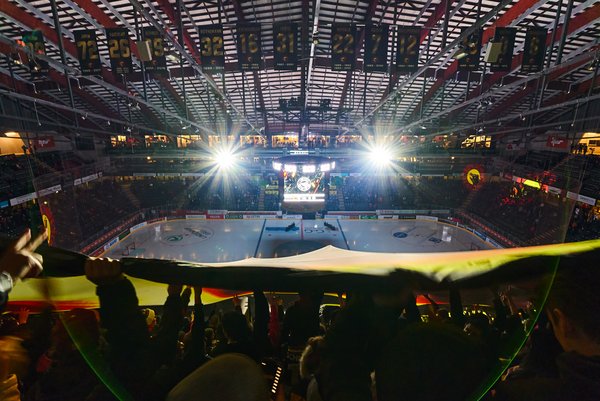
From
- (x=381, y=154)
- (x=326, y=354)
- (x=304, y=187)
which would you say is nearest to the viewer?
(x=326, y=354)

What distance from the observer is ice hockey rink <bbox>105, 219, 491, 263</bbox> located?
15.4 m

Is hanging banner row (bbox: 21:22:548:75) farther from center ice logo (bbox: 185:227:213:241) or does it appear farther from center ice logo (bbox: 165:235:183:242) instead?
center ice logo (bbox: 185:227:213:241)

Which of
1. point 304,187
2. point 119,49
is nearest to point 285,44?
point 119,49

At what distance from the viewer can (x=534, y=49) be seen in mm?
7418

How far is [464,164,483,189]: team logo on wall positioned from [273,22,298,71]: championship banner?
58.7ft

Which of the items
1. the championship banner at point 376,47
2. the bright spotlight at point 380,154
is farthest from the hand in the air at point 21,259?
the bright spotlight at point 380,154

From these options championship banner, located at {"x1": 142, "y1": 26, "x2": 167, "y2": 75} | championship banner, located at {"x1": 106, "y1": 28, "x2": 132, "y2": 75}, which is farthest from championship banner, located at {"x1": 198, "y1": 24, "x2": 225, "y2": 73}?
championship banner, located at {"x1": 106, "y1": 28, "x2": 132, "y2": 75}

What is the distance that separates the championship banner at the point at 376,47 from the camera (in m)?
7.68

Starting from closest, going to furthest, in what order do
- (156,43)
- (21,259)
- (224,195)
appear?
1. (21,259)
2. (156,43)
3. (224,195)

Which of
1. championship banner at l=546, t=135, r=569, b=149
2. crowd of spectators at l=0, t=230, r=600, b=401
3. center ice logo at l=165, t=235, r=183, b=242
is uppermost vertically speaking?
championship banner at l=546, t=135, r=569, b=149

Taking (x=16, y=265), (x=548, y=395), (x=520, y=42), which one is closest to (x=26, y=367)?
(x=16, y=265)

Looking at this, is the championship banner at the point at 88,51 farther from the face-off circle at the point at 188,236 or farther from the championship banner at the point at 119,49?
the face-off circle at the point at 188,236

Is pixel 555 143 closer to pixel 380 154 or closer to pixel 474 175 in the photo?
pixel 474 175

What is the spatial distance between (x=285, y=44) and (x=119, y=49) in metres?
4.34
